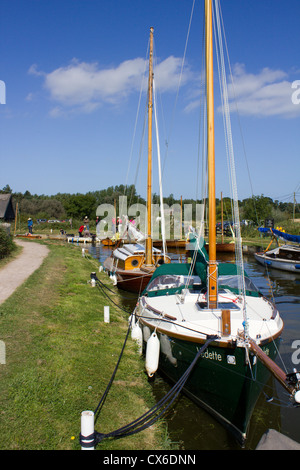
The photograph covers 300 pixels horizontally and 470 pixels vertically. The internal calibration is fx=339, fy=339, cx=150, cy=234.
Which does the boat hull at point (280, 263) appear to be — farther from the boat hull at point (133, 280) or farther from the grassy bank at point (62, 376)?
the grassy bank at point (62, 376)

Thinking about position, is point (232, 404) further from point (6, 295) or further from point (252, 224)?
point (252, 224)

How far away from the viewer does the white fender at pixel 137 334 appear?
950 centimetres

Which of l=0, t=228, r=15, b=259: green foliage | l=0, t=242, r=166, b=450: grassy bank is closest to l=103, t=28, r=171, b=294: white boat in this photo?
l=0, t=242, r=166, b=450: grassy bank

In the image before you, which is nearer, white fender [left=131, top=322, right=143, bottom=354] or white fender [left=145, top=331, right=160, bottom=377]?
white fender [left=145, top=331, right=160, bottom=377]

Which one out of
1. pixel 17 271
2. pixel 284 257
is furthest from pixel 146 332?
pixel 284 257

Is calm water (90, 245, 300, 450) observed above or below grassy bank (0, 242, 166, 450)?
below

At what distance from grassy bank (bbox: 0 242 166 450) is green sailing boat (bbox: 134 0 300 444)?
1027mm

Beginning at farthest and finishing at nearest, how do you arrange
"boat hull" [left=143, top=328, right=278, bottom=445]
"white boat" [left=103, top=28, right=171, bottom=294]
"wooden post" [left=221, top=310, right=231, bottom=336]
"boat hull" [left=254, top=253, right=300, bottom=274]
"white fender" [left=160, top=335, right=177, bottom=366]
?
"boat hull" [left=254, top=253, right=300, bottom=274]
"white boat" [left=103, top=28, right=171, bottom=294]
"white fender" [left=160, top=335, right=177, bottom=366]
"wooden post" [left=221, top=310, right=231, bottom=336]
"boat hull" [left=143, top=328, right=278, bottom=445]

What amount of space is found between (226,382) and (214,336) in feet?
2.75

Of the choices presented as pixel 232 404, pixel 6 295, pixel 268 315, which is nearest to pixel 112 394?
pixel 232 404

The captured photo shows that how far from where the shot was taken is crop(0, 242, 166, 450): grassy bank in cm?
525

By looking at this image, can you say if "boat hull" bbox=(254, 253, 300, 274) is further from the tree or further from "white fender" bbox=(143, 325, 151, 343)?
the tree

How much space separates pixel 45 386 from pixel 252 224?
5029 centimetres

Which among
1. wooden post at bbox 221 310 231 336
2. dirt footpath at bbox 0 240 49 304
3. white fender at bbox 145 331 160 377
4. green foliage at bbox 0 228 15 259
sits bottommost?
white fender at bbox 145 331 160 377
